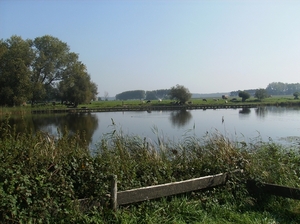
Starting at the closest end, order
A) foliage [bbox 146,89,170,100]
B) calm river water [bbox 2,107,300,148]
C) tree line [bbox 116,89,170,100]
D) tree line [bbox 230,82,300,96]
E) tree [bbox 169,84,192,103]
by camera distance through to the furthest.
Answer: calm river water [bbox 2,107,300,148]
tree [bbox 169,84,192,103]
tree line [bbox 230,82,300,96]
foliage [bbox 146,89,170,100]
tree line [bbox 116,89,170,100]

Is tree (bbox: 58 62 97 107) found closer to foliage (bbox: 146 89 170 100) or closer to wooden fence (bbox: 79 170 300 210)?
wooden fence (bbox: 79 170 300 210)

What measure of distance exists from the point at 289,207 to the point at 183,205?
5.99 ft

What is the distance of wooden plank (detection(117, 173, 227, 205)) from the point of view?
463 cm

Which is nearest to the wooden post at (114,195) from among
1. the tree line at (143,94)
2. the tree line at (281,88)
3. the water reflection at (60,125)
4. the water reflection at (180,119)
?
the water reflection at (60,125)

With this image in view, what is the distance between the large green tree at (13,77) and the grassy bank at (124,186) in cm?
5189

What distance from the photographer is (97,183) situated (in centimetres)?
470

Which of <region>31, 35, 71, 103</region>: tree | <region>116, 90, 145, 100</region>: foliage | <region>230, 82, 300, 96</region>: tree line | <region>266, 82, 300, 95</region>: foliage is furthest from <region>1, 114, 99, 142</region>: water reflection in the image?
<region>266, 82, 300, 95</region>: foliage

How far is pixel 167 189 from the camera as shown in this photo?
5.04 meters

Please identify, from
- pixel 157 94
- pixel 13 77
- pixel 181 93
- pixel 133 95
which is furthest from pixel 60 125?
pixel 133 95

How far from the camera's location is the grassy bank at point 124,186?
13.1 feet

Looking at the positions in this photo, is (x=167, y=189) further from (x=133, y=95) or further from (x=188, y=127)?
(x=133, y=95)

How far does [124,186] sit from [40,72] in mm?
64177

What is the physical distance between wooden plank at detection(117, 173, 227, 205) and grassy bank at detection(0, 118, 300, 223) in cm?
11

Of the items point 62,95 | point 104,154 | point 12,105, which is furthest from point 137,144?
point 62,95
